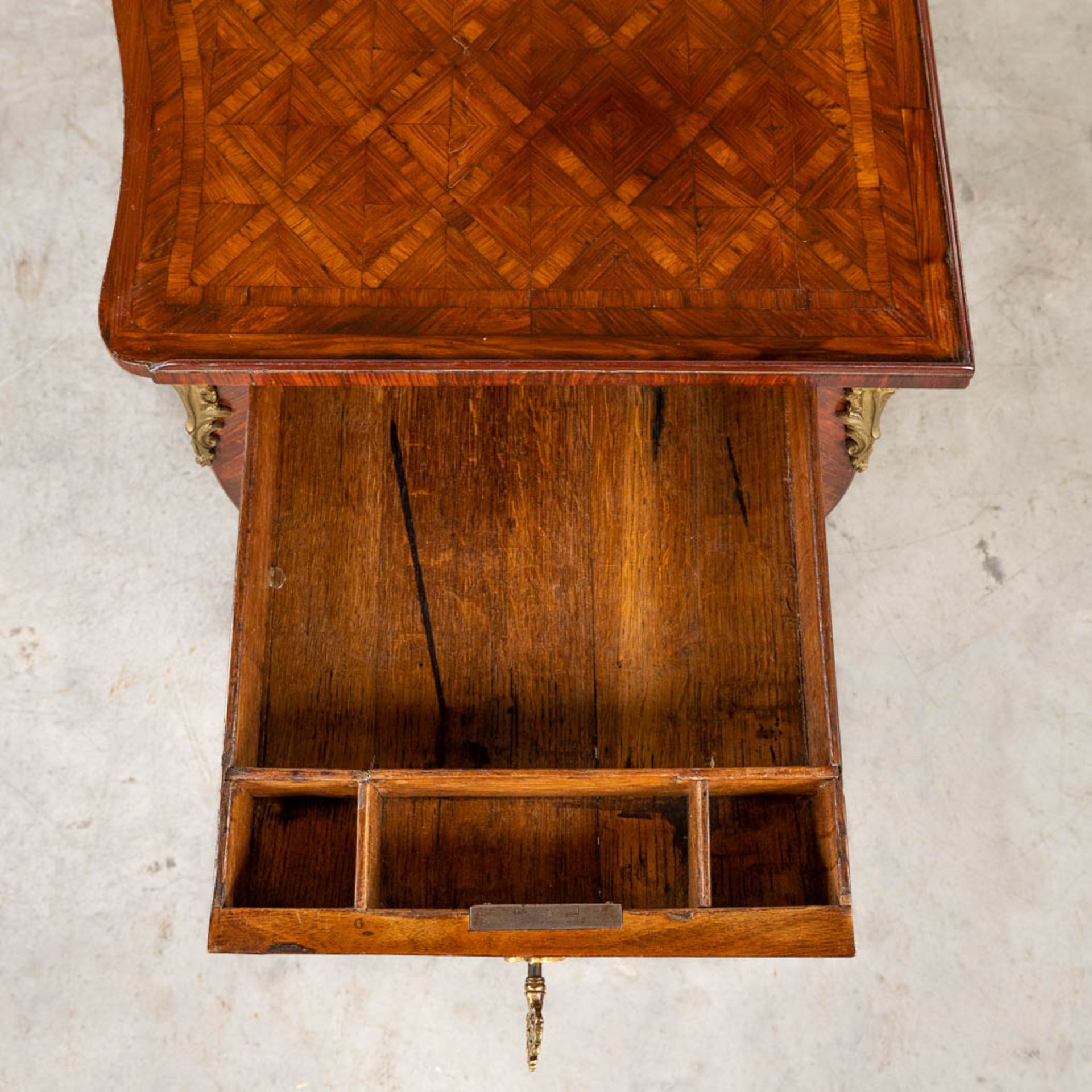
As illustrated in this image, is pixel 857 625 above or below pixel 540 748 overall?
above

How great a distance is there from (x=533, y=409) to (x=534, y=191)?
0.41m

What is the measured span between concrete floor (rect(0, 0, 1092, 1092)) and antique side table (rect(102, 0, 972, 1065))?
456 millimetres

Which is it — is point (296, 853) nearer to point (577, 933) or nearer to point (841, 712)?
point (577, 933)

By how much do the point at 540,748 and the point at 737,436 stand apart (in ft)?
1.72

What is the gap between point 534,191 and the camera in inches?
48.1

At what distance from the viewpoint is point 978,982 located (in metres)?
1.76

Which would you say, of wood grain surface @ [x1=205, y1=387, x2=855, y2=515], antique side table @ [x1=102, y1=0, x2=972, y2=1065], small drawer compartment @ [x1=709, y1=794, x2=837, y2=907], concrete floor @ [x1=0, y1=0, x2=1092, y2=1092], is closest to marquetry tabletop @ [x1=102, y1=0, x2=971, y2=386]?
antique side table @ [x1=102, y1=0, x2=972, y2=1065]

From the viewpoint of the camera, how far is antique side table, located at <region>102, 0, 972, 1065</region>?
3.83 ft

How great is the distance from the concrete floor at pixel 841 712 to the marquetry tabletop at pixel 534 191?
0.82 m

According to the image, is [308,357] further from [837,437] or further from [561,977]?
[561,977]

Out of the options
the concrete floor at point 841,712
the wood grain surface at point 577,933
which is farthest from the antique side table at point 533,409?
the concrete floor at point 841,712

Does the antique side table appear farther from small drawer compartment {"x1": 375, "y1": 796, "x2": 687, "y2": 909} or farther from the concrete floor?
the concrete floor

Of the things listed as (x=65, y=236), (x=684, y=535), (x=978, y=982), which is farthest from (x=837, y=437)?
(x=65, y=236)

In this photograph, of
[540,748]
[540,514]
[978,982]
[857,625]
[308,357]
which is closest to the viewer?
[308,357]
